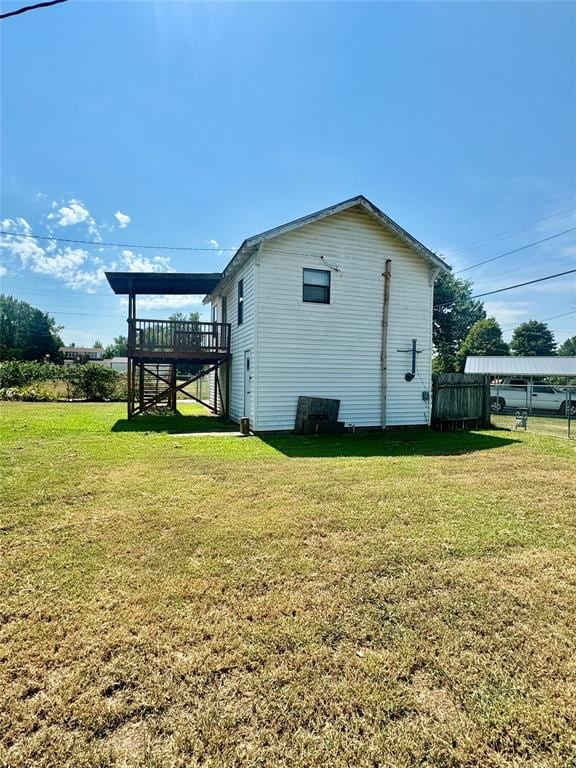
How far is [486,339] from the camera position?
151ft

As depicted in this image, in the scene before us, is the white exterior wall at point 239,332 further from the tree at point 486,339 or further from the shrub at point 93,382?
the tree at point 486,339

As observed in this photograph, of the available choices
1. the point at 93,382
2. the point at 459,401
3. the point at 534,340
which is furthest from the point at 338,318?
the point at 534,340

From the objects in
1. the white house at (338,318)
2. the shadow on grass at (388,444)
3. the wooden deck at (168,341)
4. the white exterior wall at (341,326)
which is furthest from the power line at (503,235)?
the wooden deck at (168,341)

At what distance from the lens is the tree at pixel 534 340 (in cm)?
5822

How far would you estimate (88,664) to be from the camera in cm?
206

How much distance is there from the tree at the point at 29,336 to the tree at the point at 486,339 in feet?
182

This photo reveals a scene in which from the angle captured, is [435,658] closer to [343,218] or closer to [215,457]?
[215,457]

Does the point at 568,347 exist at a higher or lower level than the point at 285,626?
higher

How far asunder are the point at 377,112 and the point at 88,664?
14148 millimetres

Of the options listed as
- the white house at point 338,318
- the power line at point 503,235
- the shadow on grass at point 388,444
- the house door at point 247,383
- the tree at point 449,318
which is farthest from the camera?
the tree at point 449,318

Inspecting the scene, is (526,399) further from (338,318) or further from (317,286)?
(317,286)

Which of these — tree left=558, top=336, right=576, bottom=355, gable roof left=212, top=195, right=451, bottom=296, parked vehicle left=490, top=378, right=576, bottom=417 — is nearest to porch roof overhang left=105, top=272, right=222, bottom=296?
gable roof left=212, top=195, right=451, bottom=296

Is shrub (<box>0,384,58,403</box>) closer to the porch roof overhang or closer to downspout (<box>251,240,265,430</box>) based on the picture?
the porch roof overhang

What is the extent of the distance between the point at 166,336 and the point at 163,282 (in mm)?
2389
